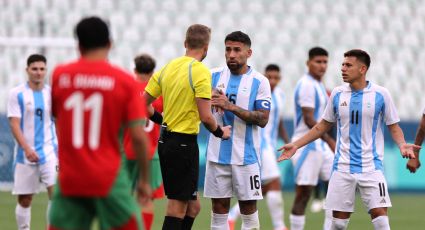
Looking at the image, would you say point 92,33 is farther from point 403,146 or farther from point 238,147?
point 403,146

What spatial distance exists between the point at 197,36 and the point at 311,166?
372cm

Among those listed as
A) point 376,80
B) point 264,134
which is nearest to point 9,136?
point 264,134

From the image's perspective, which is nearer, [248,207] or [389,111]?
[389,111]

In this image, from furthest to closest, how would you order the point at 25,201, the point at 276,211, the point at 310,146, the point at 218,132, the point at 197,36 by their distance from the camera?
the point at 276,211, the point at 310,146, the point at 25,201, the point at 197,36, the point at 218,132

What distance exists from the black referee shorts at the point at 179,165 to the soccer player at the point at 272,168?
3.13 m

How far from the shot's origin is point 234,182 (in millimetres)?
9078

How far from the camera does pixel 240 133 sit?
9.11 meters

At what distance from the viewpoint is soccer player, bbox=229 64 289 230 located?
39.4 ft

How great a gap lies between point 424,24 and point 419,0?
0.74 meters

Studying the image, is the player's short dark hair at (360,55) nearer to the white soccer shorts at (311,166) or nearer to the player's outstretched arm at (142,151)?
the white soccer shorts at (311,166)

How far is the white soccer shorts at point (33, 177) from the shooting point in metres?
10.8

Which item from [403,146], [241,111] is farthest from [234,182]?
[403,146]

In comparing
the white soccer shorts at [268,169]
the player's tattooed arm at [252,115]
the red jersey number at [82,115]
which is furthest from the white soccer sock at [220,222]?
the white soccer shorts at [268,169]

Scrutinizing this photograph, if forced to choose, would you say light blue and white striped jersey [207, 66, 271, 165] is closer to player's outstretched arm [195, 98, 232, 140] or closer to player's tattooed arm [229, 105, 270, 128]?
→ player's tattooed arm [229, 105, 270, 128]
